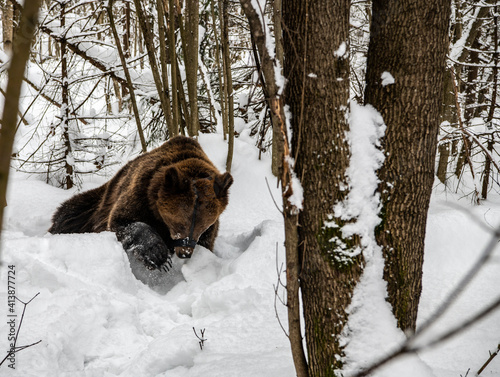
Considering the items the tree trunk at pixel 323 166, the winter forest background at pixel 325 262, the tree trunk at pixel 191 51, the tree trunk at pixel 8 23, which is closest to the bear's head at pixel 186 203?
the winter forest background at pixel 325 262

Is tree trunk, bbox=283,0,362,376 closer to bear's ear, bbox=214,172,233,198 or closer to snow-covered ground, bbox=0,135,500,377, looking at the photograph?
snow-covered ground, bbox=0,135,500,377

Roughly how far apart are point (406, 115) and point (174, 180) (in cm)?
259

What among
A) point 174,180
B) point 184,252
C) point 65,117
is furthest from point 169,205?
point 65,117

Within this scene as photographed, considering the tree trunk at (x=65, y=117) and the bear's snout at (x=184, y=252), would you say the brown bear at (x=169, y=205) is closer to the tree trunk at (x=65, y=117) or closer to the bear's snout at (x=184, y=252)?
the bear's snout at (x=184, y=252)

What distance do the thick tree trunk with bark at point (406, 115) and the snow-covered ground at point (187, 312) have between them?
254 millimetres

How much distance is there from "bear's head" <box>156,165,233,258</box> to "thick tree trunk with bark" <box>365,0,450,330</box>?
2.43 meters

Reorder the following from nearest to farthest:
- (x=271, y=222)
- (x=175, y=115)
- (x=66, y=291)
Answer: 1. (x=66, y=291)
2. (x=271, y=222)
3. (x=175, y=115)

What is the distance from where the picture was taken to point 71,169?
293 inches

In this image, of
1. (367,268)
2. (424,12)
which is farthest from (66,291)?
(424,12)

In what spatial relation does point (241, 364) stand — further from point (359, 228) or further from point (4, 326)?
point (4, 326)

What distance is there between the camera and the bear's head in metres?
4.00

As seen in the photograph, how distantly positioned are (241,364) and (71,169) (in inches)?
247

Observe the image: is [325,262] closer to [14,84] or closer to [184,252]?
[14,84]

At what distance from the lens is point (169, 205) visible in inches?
161
